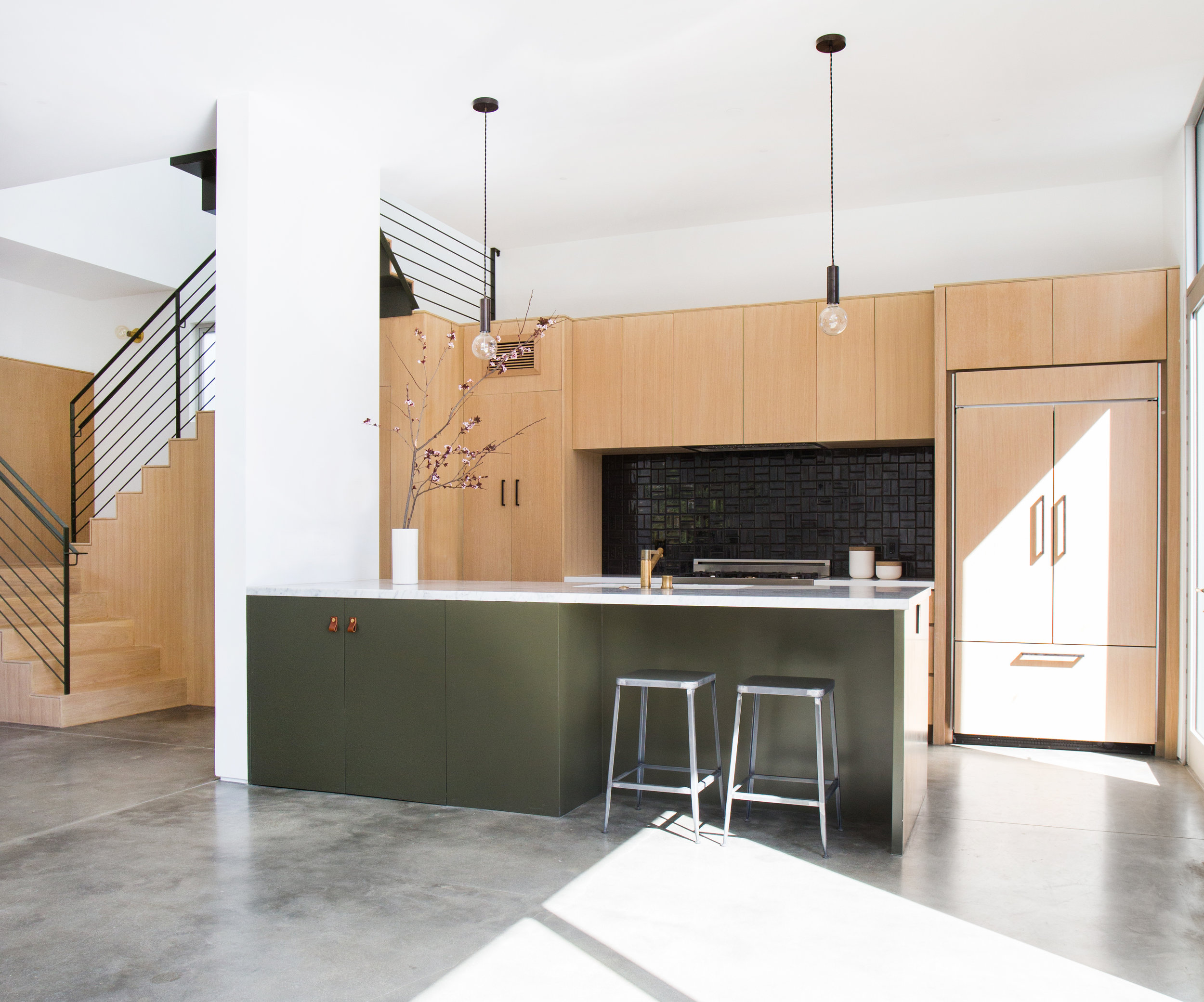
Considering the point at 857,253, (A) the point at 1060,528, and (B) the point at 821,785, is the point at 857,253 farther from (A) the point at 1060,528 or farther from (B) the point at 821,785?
(B) the point at 821,785

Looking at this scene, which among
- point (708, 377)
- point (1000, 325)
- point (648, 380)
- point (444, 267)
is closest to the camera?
point (1000, 325)

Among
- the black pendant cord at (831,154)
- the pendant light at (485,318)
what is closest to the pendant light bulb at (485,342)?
the pendant light at (485,318)

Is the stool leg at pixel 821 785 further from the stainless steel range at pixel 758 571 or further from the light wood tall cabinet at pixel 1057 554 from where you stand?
the stainless steel range at pixel 758 571

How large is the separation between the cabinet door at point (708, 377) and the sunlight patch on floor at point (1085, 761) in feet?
7.31

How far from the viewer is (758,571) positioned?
19.6 feet

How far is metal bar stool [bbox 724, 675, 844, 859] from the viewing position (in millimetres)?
3297

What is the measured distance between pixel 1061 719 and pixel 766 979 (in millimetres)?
3305

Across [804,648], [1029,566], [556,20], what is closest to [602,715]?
[804,648]

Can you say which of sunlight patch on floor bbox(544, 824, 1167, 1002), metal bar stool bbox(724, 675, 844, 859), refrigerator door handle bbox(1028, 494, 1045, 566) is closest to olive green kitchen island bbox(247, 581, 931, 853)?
metal bar stool bbox(724, 675, 844, 859)

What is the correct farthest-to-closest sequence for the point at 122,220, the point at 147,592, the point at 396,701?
1. the point at 122,220
2. the point at 147,592
3. the point at 396,701

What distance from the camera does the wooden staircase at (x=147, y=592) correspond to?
19.6 feet

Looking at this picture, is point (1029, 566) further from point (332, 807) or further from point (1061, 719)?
point (332, 807)

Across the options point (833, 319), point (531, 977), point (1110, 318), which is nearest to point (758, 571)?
point (1110, 318)

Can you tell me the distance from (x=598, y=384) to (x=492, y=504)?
1.02m
